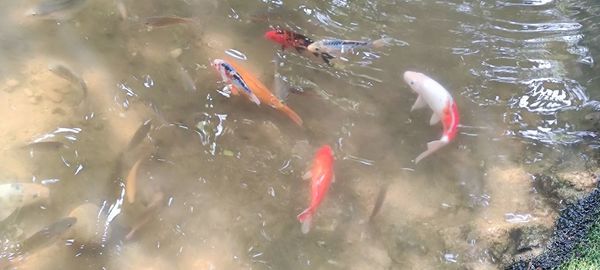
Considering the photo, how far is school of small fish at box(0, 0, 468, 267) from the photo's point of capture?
3.20 metres

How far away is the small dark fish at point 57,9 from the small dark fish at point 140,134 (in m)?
1.16

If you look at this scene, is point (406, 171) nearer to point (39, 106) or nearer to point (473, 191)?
point (473, 191)

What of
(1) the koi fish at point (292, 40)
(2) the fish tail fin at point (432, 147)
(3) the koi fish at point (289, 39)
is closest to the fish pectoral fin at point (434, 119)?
(2) the fish tail fin at point (432, 147)

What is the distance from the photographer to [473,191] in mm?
3391

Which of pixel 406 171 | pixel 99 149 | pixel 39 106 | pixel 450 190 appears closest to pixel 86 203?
pixel 99 149

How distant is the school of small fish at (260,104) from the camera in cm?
320

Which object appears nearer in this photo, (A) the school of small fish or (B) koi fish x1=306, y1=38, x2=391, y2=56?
(A) the school of small fish

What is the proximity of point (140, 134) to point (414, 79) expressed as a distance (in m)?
1.85

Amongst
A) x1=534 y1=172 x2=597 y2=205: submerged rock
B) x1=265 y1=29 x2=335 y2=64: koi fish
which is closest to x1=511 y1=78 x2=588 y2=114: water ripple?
x1=534 y1=172 x2=597 y2=205: submerged rock

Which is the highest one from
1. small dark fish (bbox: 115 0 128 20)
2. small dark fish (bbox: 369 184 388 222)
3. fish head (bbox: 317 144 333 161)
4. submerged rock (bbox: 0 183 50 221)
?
small dark fish (bbox: 115 0 128 20)

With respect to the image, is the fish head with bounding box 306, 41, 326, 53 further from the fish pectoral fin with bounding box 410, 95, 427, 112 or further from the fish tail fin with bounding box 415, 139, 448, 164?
the fish tail fin with bounding box 415, 139, 448, 164

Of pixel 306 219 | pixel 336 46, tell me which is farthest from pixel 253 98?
pixel 306 219

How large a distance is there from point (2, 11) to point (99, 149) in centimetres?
149

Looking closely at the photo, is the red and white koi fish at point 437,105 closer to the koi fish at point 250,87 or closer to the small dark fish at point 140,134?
the koi fish at point 250,87
